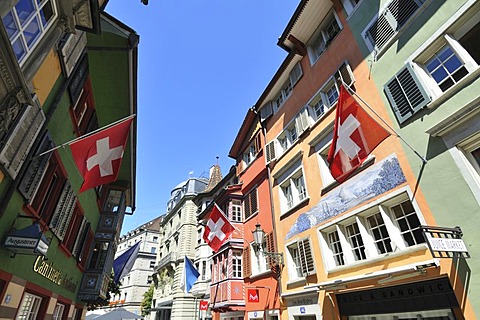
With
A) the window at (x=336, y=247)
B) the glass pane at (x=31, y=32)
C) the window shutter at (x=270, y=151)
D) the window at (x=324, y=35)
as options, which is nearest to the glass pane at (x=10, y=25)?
the glass pane at (x=31, y=32)

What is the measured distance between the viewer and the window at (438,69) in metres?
6.52

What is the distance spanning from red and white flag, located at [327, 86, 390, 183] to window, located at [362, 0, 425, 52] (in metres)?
3.12

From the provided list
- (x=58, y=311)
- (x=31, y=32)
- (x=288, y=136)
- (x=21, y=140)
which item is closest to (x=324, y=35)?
(x=288, y=136)

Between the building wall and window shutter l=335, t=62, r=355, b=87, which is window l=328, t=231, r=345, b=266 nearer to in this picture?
the building wall

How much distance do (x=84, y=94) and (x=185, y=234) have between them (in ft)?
82.0

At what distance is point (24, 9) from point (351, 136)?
776 cm

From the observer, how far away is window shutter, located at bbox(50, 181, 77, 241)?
8406 millimetres

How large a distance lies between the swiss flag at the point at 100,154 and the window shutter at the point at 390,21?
28.2 ft

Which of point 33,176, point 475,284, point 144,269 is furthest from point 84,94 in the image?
point 144,269

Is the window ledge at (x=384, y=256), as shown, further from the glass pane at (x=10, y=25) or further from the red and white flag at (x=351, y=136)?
the glass pane at (x=10, y=25)

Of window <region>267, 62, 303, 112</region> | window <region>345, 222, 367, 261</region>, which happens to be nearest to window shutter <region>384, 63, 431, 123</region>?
window <region>345, 222, 367, 261</region>

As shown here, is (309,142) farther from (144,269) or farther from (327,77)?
(144,269)

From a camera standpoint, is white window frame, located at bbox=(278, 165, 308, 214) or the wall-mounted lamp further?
white window frame, located at bbox=(278, 165, 308, 214)

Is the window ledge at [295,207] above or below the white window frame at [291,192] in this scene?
below
